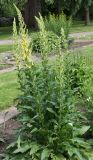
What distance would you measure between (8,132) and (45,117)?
44.4 inches

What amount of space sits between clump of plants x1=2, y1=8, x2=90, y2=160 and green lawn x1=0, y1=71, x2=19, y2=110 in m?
2.86

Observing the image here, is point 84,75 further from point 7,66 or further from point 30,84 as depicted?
point 7,66

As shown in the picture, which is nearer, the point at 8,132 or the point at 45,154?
the point at 45,154

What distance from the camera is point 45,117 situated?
5.29 m

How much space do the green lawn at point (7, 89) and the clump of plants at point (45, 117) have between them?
113 inches

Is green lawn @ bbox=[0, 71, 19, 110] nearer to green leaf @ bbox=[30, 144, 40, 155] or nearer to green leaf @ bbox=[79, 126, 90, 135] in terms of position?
green leaf @ bbox=[79, 126, 90, 135]

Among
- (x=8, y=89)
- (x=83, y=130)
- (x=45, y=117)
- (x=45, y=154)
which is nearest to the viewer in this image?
(x=45, y=154)

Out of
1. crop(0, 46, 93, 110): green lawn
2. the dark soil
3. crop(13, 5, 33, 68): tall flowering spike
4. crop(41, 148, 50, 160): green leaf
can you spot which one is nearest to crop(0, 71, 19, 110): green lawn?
crop(0, 46, 93, 110): green lawn

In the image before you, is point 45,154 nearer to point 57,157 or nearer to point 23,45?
point 57,157

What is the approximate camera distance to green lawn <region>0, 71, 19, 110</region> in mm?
8491

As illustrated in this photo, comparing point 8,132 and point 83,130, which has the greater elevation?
point 83,130

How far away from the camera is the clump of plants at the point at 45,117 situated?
5113mm

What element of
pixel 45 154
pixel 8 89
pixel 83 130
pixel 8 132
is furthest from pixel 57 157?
pixel 8 89

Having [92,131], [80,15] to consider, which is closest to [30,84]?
[92,131]
